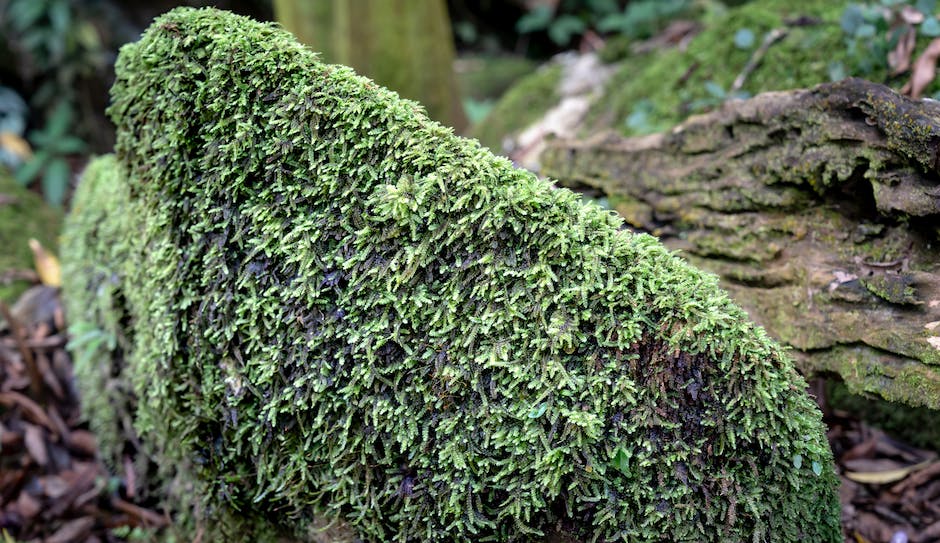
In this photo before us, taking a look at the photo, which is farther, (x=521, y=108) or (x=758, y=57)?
(x=521, y=108)

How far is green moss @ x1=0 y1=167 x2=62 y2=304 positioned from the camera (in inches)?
154

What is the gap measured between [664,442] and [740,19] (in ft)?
9.93

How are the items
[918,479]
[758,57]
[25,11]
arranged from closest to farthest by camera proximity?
[918,479] → [758,57] → [25,11]

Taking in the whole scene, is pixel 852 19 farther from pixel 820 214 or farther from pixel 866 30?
pixel 820 214

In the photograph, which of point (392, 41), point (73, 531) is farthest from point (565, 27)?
→ point (73, 531)

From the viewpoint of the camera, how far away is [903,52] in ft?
9.71

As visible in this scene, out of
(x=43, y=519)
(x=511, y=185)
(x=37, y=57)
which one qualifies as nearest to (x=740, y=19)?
(x=511, y=185)

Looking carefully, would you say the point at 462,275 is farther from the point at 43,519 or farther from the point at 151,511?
the point at 43,519

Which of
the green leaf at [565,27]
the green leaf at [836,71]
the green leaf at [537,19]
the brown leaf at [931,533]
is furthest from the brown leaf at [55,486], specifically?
the green leaf at [537,19]

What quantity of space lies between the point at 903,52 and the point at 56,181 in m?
6.46

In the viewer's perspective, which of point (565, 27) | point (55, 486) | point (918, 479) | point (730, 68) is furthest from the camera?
point (565, 27)

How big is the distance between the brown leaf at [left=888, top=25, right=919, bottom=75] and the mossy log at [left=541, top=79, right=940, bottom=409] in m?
0.86

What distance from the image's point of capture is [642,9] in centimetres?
523

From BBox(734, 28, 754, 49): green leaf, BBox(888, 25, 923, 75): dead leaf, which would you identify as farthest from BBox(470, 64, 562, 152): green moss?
BBox(888, 25, 923, 75): dead leaf
